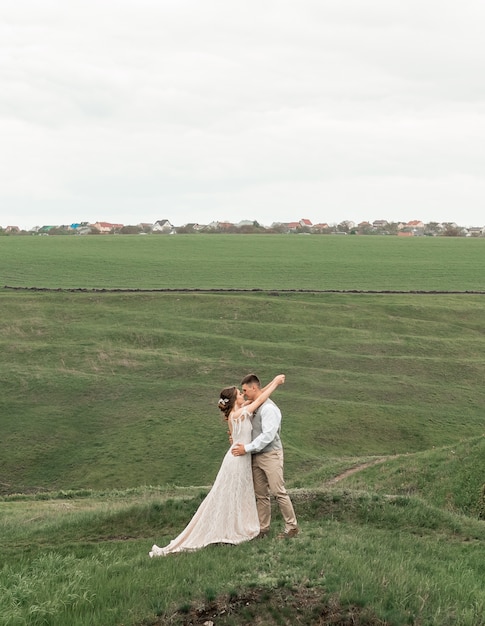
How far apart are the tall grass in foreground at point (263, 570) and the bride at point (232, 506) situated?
1.03ft

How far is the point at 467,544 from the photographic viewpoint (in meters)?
14.1

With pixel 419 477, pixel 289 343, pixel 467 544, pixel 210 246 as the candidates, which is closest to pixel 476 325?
pixel 289 343

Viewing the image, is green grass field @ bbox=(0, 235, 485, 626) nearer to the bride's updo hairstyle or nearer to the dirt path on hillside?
the dirt path on hillside

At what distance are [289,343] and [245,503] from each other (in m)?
42.0

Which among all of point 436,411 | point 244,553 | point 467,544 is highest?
point 244,553

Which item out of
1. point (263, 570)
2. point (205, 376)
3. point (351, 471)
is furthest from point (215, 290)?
point (263, 570)

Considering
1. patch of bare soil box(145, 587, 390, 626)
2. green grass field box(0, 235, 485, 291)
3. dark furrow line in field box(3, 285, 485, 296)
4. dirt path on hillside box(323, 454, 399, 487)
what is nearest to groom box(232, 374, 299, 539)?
patch of bare soil box(145, 587, 390, 626)

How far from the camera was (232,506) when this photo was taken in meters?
12.5

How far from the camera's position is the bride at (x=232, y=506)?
40.4ft

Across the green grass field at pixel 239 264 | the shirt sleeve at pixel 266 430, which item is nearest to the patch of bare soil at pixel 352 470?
the shirt sleeve at pixel 266 430

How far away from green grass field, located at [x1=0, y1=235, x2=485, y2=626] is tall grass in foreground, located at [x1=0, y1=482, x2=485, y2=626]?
4cm

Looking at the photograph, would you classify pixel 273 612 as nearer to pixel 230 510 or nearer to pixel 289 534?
pixel 230 510

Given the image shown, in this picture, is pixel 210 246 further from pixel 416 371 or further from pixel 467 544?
pixel 467 544

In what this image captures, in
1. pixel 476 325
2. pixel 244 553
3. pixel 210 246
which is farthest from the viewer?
pixel 210 246
